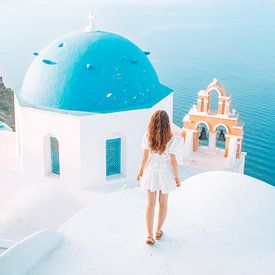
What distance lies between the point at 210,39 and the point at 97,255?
2201 inches

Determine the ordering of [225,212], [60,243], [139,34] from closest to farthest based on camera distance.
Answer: [60,243]
[225,212]
[139,34]

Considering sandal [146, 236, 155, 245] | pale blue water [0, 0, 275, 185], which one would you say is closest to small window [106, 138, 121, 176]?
pale blue water [0, 0, 275, 185]

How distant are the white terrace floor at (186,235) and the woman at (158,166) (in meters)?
0.39

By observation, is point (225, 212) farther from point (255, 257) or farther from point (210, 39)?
point (210, 39)

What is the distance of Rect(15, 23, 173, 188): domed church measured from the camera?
8.82 meters

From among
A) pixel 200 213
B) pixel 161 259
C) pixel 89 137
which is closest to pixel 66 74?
pixel 89 137

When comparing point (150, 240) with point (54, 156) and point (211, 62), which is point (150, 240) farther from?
point (211, 62)

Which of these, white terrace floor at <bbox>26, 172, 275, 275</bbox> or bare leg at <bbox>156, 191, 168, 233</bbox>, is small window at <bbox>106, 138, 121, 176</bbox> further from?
bare leg at <bbox>156, 191, 168, 233</bbox>

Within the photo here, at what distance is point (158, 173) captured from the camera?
505cm

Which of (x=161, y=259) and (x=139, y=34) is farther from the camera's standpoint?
(x=139, y=34)

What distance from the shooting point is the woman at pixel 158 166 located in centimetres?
479

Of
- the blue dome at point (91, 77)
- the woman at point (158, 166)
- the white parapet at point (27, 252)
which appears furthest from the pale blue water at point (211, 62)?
the woman at point (158, 166)

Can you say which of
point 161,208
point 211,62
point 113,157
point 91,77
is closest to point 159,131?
point 161,208

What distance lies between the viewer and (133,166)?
950 cm
